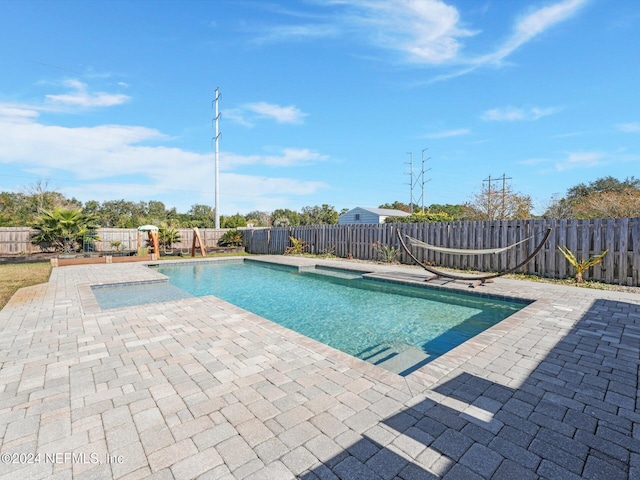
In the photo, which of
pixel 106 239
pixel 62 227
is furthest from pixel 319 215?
pixel 62 227

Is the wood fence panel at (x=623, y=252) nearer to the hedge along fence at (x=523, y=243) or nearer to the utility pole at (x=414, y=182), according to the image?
the hedge along fence at (x=523, y=243)

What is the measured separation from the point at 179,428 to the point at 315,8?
11.0 m

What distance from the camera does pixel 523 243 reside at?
7820 mm

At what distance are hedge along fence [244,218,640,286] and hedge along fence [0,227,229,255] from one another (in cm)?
984

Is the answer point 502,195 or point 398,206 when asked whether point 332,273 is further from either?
point 398,206

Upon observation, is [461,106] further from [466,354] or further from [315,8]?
[466,354]

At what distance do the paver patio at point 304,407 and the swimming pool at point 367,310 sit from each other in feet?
2.79

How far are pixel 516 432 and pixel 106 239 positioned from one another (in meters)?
19.5

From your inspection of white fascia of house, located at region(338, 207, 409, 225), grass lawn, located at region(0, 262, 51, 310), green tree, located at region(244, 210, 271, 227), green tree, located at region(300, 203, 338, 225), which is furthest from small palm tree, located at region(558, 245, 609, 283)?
green tree, located at region(244, 210, 271, 227)

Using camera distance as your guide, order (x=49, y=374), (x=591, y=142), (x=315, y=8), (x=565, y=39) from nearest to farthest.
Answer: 1. (x=49, y=374)
2. (x=565, y=39)
3. (x=315, y=8)
4. (x=591, y=142)

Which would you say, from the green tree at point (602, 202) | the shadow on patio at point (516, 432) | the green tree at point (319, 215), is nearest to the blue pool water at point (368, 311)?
the shadow on patio at point (516, 432)

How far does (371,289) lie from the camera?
23.9 feet

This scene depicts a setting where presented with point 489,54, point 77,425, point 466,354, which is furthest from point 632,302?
point 489,54

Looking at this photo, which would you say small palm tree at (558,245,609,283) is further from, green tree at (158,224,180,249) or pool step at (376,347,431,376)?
green tree at (158,224,180,249)
